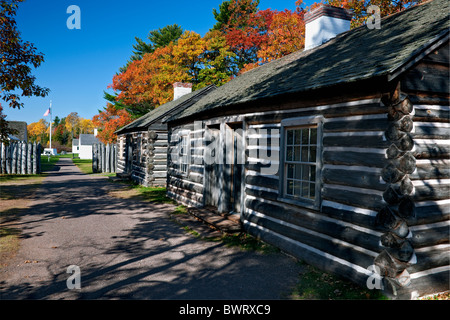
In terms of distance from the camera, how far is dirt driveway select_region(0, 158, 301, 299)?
4.62 m

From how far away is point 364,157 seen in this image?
15.6 feet

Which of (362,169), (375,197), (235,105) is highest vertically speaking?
(235,105)

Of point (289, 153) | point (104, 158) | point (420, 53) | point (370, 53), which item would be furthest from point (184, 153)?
point (104, 158)

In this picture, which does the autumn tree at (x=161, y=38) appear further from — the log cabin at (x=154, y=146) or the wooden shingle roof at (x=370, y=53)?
the wooden shingle roof at (x=370, y=53)

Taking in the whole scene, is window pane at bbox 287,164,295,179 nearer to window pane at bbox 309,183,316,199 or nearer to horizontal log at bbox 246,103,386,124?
window pane at bbox 309,183,316,199

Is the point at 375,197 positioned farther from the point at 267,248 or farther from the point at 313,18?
the point at 313,18

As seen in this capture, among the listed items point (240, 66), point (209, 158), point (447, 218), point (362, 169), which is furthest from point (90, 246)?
point (240, 66)

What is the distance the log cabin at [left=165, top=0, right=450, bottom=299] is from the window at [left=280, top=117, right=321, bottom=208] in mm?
24

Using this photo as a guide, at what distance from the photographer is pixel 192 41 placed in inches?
1146

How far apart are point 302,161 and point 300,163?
4.0 inches

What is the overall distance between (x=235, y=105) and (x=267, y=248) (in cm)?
372

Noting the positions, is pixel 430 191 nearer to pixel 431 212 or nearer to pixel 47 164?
pixel 431 212

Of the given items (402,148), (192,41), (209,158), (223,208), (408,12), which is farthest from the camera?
(192,41)

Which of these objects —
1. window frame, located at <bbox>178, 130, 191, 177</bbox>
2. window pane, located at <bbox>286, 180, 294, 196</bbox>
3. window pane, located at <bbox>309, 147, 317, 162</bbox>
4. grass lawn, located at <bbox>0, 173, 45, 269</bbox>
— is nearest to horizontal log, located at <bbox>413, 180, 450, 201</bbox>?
window pane, located at <bbox>309, 147, 317, 162</bbox>
